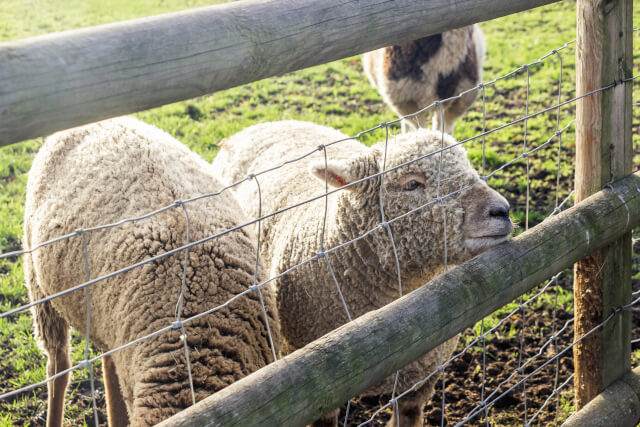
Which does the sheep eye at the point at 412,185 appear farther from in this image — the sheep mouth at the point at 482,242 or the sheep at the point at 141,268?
the sheep at the point at 141,268

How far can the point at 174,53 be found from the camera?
1.40 metres

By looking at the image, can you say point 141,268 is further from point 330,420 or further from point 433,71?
point 433,71

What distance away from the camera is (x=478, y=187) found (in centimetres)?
267

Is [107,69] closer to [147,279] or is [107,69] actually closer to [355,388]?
[355,388]

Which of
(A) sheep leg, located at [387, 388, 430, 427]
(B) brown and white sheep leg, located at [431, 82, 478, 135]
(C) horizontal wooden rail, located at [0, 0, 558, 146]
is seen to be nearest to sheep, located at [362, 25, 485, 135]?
(B) brown and white sheep leg, located at [431, 82, 478, 135]

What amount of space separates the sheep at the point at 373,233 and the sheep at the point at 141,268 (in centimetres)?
28

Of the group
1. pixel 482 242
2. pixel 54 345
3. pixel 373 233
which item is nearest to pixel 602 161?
pixel 482 242

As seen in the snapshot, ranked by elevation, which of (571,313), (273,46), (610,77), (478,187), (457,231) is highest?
(273,46)

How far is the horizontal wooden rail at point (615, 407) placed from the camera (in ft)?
9.06

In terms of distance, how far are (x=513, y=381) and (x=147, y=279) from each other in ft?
8.37

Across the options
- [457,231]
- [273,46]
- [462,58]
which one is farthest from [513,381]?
[462,58]

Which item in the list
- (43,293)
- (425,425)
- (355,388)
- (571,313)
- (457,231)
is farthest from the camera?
(571,313)

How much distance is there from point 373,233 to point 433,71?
4168 mm

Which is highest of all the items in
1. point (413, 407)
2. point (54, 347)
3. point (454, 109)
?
point (454, 109)
